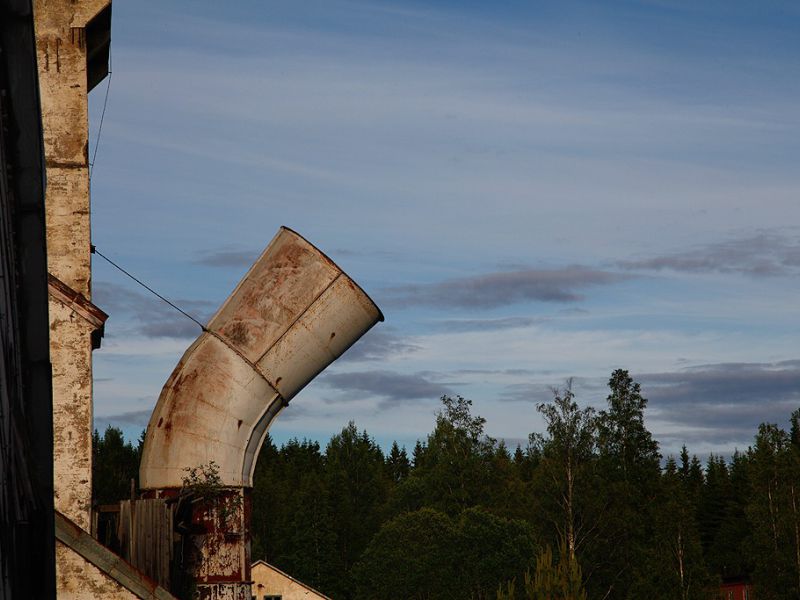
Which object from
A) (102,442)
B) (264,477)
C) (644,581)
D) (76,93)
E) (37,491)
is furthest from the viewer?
(102,442)

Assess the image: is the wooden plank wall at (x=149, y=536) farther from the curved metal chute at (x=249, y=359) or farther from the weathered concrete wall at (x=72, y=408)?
the weathered concrete wall at (x=72, y=408)

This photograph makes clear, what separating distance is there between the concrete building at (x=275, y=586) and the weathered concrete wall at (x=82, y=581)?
35510mm

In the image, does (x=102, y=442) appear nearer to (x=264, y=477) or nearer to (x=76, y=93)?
(x=264, y=477)

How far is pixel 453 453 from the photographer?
64.9 m

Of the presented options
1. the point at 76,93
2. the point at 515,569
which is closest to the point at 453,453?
the point at 515,569

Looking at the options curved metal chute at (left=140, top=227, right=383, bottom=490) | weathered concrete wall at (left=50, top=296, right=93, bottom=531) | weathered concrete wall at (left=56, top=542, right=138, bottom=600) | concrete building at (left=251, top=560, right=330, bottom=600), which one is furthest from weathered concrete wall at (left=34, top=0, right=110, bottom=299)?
concrete building at (left=251, top=560, right=330, bottom=600)

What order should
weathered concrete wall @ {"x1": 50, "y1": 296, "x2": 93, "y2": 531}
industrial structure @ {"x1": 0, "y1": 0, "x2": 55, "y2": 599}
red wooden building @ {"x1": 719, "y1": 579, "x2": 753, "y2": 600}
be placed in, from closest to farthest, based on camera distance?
industrial structure @ {"x1": 0, "y1": 0, "x2": 55, "y2": 599} → weathered concrete wall @ {"x1": 50, "y1": 296, "x2": 93, "y2": 531} → red wooden building @ {"x1": 719, "y1": 579, "x2": 753, "y2": 600}

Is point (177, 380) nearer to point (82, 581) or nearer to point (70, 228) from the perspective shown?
point (82, 581)

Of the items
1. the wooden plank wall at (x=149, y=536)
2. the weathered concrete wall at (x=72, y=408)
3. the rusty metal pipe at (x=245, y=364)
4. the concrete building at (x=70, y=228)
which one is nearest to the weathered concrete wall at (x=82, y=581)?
the wooden plank wall at (x=149, y=536)

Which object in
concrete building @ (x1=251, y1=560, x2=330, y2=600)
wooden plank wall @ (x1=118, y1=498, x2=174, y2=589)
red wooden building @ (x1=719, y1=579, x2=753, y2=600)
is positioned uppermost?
wooden plank wall @ (x1=118, y1=498, x2=174, y2=589)

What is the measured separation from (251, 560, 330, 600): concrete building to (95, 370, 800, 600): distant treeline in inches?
321

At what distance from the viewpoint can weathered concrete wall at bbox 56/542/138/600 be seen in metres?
11.6

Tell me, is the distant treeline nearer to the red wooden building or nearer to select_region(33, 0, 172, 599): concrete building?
the red wooden building

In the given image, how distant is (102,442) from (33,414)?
282 feet
